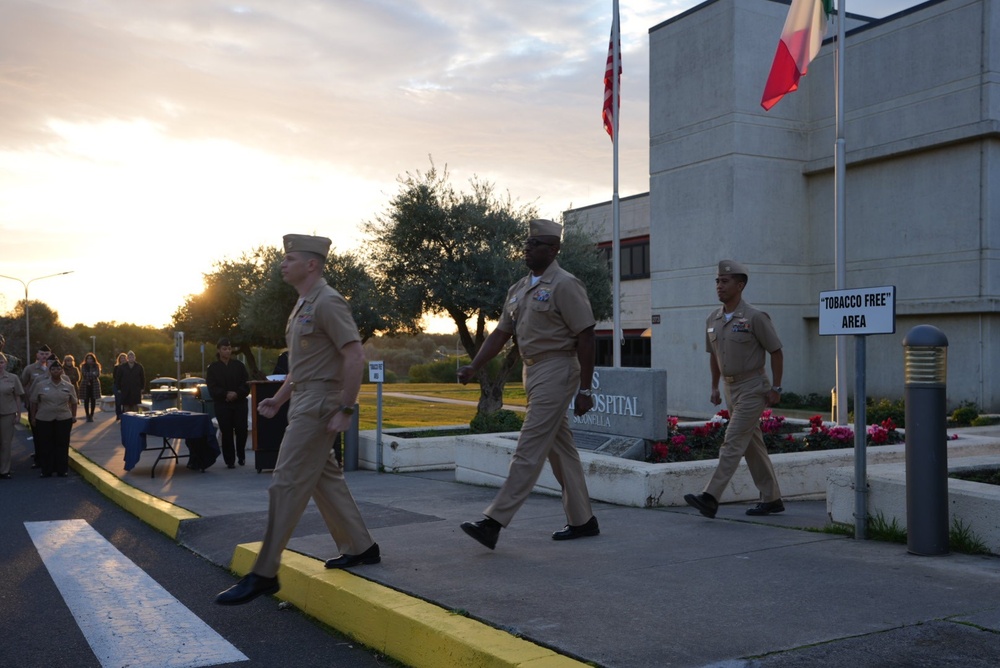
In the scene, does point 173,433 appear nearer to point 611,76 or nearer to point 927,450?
point 927,450

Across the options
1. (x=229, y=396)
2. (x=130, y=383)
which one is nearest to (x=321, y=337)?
(x=229, y=396)

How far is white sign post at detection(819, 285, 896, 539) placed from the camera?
5906 millimetres

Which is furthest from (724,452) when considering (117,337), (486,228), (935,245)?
(117,337)

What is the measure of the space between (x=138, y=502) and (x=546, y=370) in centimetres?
568

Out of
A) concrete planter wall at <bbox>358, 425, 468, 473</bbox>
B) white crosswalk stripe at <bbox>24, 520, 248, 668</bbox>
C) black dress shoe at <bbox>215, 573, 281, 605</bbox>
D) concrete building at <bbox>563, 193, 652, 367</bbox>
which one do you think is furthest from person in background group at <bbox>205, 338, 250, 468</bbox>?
concrete building at <bbox>563, 193, 652, 367</bbox>

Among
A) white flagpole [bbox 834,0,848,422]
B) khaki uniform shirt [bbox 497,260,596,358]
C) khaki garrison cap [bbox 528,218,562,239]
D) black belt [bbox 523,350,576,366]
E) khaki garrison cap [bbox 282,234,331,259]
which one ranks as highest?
white flagpole [bbox 834,0,848,422]

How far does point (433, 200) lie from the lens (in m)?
24.5

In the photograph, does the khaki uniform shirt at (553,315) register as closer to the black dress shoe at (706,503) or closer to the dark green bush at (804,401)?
the black dress shoe at (706,503)

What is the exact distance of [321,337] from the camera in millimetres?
5461

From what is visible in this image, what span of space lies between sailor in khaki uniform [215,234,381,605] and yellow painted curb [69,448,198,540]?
11.1 feet

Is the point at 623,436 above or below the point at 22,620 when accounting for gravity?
above

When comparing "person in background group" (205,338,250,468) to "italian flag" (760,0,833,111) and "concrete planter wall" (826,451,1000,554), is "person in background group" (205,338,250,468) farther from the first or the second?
"italian flag" (760,0,833,111)

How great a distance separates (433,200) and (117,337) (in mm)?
81769

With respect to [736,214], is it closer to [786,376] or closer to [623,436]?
[786,376]
